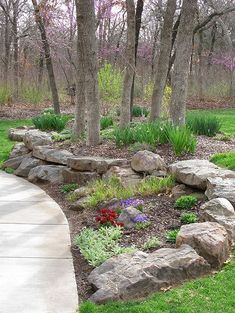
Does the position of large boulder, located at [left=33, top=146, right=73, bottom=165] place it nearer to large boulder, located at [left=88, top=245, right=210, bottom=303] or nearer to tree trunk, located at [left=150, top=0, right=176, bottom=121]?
tree trunk, located at [left=150, top=0, right=176, bottom=121]

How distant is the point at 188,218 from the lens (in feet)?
16.8

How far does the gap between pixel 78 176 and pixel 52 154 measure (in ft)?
3.45

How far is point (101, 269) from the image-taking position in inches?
160

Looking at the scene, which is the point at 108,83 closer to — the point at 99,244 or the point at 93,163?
the point at 93,163

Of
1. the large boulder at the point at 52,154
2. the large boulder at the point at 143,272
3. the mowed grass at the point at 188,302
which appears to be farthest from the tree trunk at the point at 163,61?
the mowed grass at the point at 188,302

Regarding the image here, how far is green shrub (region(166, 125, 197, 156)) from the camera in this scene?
7.31 metres

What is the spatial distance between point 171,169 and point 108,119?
4.97 metres

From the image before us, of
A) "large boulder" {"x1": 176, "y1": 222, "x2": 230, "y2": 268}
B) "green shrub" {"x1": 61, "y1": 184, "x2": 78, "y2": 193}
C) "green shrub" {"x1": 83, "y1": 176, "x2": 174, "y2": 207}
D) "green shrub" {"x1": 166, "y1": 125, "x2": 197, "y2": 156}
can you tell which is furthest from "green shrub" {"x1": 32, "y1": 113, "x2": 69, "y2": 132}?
"large boulder" {"x1": 176, "y1": 222, "x2": 230, "y2": 268}

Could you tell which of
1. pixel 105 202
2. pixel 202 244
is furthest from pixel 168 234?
pixel 105 202

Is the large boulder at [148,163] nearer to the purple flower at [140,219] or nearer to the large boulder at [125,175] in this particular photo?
the large boulder at [125,175]

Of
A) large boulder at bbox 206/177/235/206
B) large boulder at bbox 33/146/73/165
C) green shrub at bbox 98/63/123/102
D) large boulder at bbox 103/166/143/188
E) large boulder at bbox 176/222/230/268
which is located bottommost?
large boulder at bbox 33/146/73/165

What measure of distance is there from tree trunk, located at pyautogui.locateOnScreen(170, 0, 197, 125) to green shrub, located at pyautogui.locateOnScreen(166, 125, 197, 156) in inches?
44.9

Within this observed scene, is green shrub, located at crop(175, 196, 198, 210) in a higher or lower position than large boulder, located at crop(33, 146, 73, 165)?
higher

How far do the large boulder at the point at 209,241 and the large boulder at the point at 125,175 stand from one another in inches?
84.2
